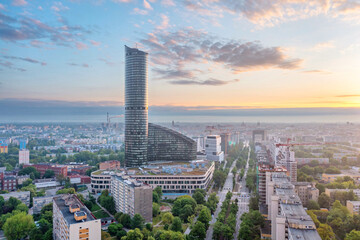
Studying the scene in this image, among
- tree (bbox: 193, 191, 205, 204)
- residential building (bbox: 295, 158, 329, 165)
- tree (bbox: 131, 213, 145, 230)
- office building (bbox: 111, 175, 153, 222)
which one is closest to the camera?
tree (bbox: 131, 213, 145, 230)

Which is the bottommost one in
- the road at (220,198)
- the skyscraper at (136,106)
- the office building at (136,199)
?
the road at (220,198)

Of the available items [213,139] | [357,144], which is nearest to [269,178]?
[213,139]

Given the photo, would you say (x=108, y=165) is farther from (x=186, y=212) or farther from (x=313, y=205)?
(x=313, y=205)

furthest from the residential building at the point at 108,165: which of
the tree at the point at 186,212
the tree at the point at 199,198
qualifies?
the tree at the point at 186,212

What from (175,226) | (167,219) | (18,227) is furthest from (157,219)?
(18,227)

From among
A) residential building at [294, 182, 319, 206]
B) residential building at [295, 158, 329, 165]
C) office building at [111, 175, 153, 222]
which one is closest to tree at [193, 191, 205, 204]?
office building at [111, 175, 153, 222]

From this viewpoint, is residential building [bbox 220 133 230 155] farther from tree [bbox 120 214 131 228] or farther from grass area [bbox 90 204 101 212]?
tree [bbox 120 214 131 228]

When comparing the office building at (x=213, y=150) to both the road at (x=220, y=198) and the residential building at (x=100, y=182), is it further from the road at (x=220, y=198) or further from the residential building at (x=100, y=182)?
the residential building at (x=100, y=182)

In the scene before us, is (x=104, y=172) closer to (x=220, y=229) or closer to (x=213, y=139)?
(x=220, y=229)
